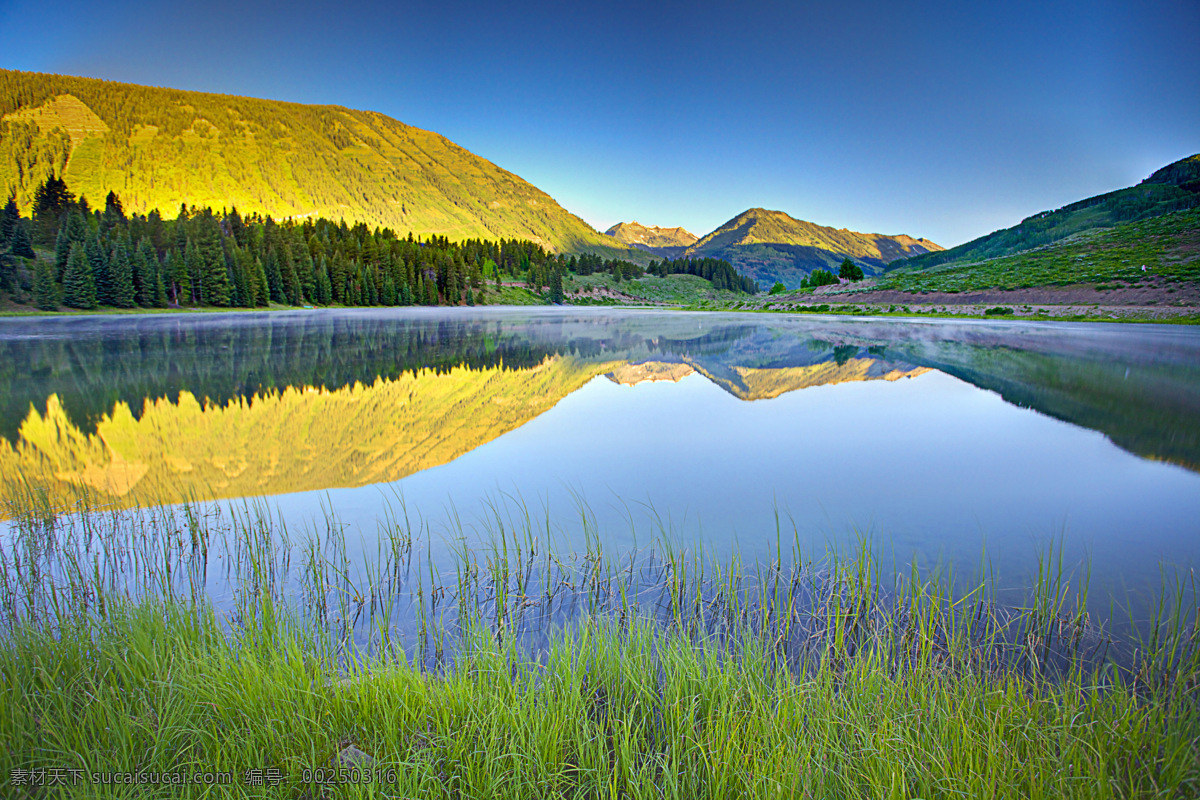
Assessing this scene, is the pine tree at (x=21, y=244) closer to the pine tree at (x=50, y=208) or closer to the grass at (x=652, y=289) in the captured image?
the pine tree at (x=50, y=208)

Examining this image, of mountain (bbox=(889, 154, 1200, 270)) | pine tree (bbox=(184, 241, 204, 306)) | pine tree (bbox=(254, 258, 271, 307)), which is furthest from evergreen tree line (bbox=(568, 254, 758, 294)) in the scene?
pine tree (bbox=(184, 241, 204, 306))

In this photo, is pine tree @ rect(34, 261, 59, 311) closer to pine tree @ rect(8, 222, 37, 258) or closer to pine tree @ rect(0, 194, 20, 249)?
pine tree @ rect(8, 222, 37, 258)

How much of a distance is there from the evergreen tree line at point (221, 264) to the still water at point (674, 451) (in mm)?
56898

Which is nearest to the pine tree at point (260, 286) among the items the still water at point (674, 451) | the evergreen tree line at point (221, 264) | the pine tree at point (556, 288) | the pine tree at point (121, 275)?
the evergreen tree line at point (221, 264)

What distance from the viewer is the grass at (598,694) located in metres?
2.48

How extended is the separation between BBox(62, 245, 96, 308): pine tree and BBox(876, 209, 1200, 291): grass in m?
97.0

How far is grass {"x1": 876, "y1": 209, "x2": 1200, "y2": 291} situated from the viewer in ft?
160

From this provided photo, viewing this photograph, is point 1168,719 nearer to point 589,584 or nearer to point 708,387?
point 589,584

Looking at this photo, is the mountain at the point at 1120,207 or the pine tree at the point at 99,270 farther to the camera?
the mountain at the point at 1120,207

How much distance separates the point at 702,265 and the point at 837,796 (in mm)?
192596

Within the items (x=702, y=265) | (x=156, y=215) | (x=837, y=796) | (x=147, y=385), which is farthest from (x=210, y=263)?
(x=702, y=265)

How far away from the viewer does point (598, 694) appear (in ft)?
10.6

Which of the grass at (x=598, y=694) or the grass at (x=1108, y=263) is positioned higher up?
the grass at (x=1108, y=263)

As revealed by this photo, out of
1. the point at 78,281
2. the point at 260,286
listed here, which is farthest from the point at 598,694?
the point at 260,286
